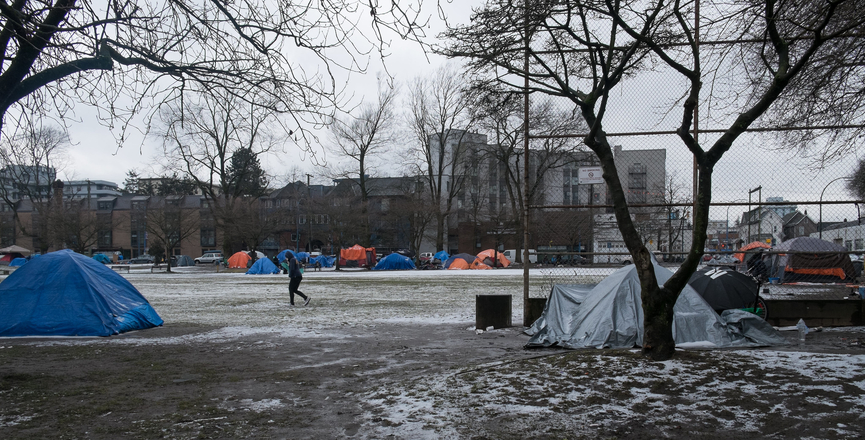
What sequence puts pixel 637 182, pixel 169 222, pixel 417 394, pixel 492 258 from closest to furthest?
pixel 417 394 → pixel 637 182 → pixel 169 222 → pixel 492 258

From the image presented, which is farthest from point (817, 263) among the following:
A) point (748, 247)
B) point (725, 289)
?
point (725, 289)

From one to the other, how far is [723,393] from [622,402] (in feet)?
3.29

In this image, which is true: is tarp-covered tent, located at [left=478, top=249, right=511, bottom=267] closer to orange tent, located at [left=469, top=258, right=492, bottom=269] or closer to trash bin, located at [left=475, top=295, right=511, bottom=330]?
orange tent, located at [left=469, top=258, right=492, bottom=269]

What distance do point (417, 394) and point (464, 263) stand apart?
4109cm

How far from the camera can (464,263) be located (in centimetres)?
4691

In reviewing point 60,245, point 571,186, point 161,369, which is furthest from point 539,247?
point 60,245

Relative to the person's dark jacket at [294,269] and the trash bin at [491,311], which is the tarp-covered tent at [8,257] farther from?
the trash bin at [491,311]

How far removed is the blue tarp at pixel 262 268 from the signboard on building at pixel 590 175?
110 ft

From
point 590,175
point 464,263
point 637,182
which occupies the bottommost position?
point 464,263

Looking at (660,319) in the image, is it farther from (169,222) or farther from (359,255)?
(169,222)

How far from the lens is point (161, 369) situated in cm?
781

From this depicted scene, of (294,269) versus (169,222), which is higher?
(169,222)

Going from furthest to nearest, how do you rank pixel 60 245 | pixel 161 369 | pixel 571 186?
pixel 60 245 → pixel 571 186 → pixel 161 369

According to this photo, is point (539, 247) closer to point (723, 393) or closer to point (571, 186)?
point (571, 186)
